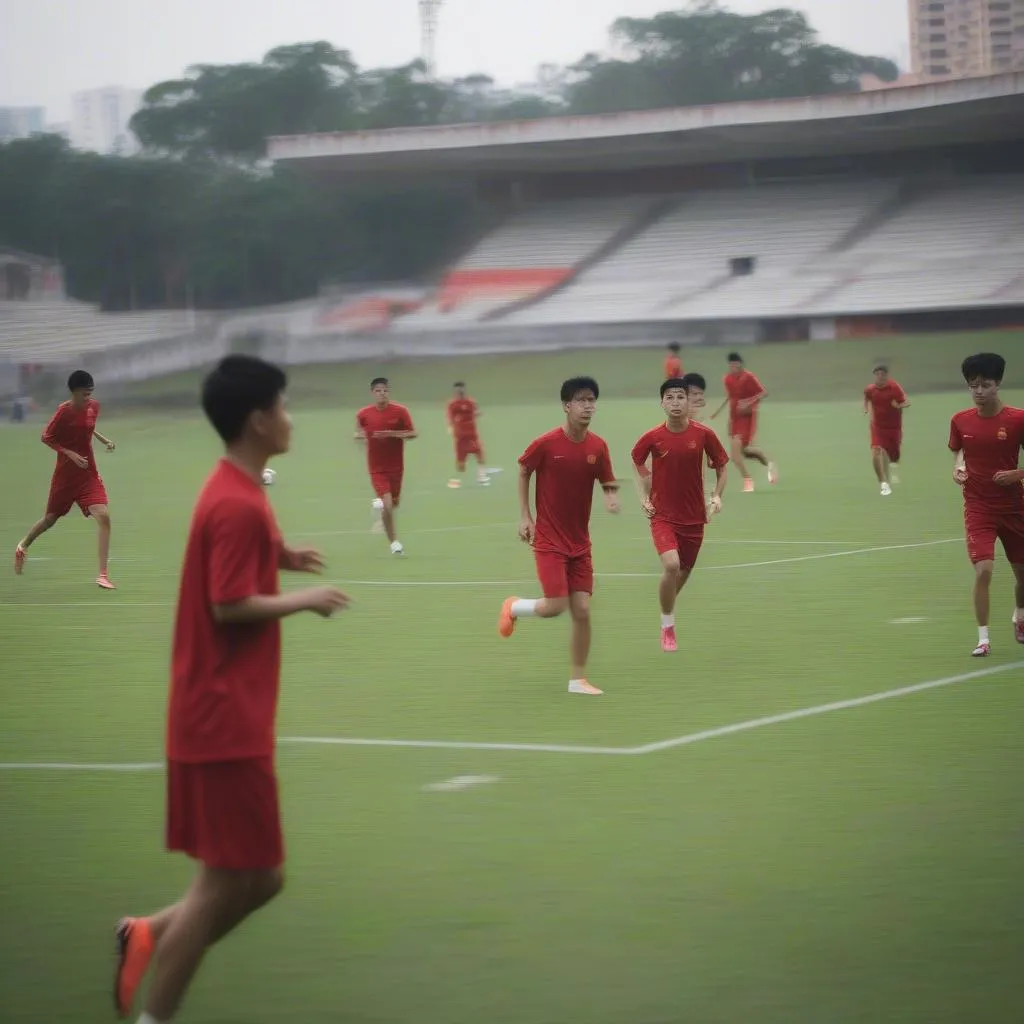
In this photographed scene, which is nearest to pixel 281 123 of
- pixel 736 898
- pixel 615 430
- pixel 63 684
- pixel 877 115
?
pixel 877 115

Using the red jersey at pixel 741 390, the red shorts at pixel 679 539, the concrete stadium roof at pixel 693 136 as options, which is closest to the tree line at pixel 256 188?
the concrete stadium roof at pixel 693 136

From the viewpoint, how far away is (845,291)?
186 feet

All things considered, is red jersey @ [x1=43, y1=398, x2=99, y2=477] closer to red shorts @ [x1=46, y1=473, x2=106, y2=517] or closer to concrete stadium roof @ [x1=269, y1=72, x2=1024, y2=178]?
red shorts @ [x1=46, y1=473, x2=106, y2=517]

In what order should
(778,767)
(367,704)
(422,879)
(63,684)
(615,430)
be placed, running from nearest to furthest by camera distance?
1. (422,879)
2. (778,767)
3. (367,704)
4. (63,684)
5. (615,430)

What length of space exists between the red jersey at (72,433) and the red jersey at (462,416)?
11.8 m

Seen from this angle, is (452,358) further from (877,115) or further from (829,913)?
(829,913)

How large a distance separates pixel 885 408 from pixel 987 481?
12216 millimetres

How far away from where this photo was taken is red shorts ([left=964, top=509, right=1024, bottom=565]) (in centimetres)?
1023

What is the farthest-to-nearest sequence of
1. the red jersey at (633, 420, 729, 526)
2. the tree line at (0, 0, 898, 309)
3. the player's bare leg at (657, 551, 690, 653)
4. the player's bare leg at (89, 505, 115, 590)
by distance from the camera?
1. the tree line at (0, 0, 898, 309)
2. the player's bare leg at (89, 505, 115, 590)
3. the red jersey at (633, 420, 729, 526)
4. the player's bare leg at (657, 551, 690, 653)

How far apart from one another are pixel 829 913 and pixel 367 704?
14.7 ft

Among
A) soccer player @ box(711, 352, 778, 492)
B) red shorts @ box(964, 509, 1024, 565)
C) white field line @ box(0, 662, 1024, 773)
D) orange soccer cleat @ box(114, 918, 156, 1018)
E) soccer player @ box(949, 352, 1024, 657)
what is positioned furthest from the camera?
soccer player @ box(711, 352, 778, 492)

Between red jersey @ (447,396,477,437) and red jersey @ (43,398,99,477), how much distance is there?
1175 cm

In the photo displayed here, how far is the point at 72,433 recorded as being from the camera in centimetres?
1463

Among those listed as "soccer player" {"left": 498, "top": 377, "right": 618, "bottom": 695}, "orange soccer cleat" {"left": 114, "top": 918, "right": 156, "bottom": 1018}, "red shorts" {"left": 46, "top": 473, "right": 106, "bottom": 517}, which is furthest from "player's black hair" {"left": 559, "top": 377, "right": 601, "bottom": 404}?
"red shorts" {"left": 46, "top": 473, "right": 106, "bottom": 517}
